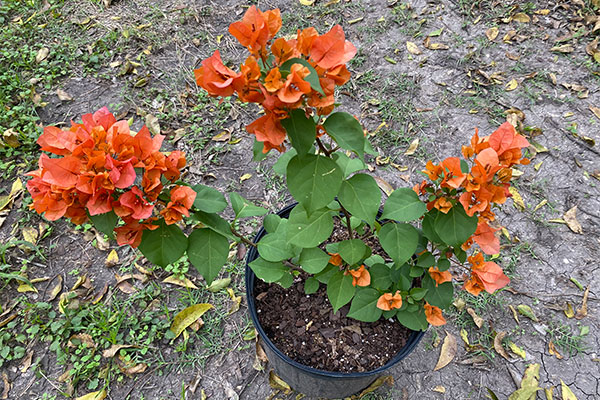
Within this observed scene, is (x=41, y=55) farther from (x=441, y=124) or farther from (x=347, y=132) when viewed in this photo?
(x=347, y=132)

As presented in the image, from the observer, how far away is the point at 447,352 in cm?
221

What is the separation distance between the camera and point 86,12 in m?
3.94

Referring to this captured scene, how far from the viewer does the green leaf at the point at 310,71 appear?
84 centimetres

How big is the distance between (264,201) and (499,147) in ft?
6.10

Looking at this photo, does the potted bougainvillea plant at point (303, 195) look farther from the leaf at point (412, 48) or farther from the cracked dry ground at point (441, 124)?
the leaf at point (412, 48)

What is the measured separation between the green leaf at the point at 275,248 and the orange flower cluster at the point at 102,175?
1.60 feet

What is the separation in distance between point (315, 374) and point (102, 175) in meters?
1.16

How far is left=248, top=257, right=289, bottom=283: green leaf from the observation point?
5.14 ft

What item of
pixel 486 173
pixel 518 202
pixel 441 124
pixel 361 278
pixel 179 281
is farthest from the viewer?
pixel 441 124

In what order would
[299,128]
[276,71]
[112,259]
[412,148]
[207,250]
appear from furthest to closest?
[412,148] < [112,259] < [207,250] < [299,128] < [276,71]

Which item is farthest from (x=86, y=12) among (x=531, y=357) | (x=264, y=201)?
(x=531, y=357)

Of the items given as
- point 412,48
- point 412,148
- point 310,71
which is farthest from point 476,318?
point 412,48

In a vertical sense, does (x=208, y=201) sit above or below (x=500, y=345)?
above

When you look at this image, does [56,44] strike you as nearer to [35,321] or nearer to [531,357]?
[35,321]
